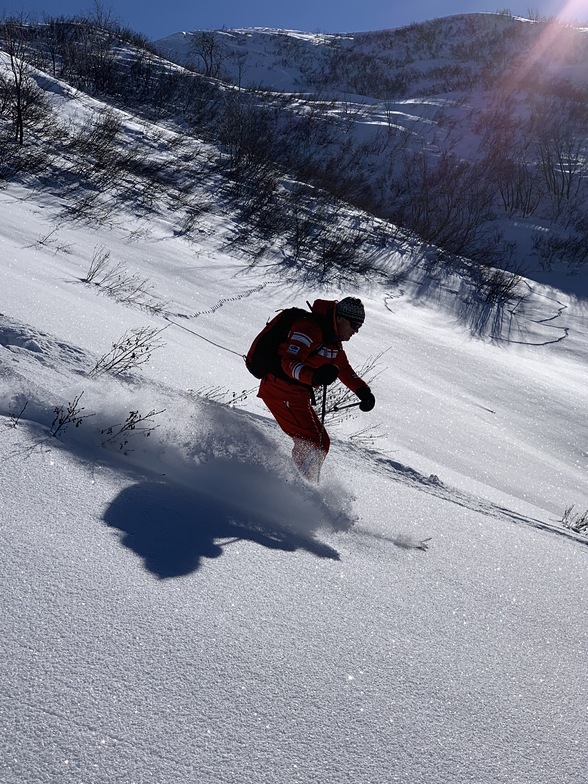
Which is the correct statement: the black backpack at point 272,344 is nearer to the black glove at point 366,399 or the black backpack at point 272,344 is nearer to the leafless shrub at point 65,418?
the black glove at point 366,399

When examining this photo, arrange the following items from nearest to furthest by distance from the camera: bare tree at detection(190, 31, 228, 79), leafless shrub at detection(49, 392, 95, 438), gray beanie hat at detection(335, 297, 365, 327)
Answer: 1. leafless shrub at detection(49, 392, 95, 438)
2. gray beanie hat at detection(335, 297, 365, 327)
3. bare tree at detection(190, 31, 228, 79)

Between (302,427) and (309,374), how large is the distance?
43 centimetres

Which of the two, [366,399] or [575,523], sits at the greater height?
[366,399]

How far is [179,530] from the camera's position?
2154mm

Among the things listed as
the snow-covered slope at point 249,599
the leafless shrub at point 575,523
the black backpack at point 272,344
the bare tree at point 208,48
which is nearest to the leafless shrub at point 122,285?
the snow-covered slope at point 249,599

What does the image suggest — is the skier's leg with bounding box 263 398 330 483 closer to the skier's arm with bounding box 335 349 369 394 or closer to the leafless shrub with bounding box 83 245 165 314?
the skier's arm with bounding box 335 349 369 394

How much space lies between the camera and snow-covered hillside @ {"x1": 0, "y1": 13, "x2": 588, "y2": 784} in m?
1.32

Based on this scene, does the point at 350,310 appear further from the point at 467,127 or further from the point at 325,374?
the point at 467,127

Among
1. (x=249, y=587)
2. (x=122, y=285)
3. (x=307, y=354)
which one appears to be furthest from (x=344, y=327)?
(x=122, y=285)

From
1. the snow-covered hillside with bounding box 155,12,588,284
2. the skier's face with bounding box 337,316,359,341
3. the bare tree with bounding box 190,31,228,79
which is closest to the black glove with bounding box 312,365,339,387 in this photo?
the skier's face with bounding box 337,316,359,341

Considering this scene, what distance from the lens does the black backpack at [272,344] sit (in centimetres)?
305

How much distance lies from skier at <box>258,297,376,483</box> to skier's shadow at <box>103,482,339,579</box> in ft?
2.32

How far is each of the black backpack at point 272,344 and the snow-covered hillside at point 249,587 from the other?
42 cm

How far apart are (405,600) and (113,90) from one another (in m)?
20.1
